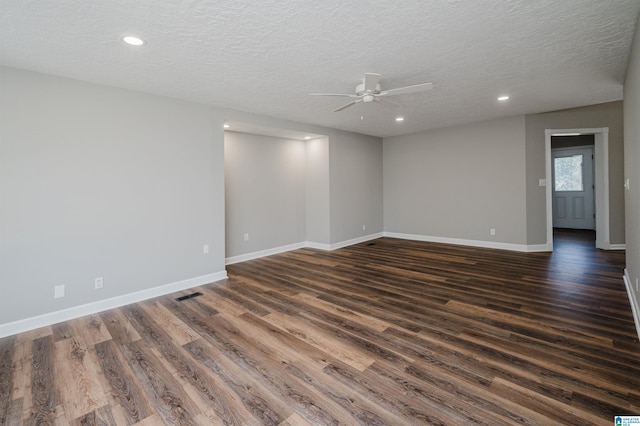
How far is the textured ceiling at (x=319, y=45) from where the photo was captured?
6.76 feet

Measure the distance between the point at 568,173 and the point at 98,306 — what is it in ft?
34.3

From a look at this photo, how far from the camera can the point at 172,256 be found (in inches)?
150

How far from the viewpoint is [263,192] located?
5641 millimetres

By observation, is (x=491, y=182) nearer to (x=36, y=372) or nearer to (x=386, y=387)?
(x=386, y=387)

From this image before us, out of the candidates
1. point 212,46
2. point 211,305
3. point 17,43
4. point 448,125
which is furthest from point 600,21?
point 17,43

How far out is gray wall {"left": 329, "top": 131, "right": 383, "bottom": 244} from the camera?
6.11 meters

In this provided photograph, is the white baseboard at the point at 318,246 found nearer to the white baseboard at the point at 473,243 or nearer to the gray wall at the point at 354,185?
the gray wall at the point at 354,185

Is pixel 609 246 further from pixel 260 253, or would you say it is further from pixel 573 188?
pixel 260 253

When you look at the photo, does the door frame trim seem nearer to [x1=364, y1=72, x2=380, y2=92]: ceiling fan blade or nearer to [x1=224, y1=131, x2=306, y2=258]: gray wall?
[x1=364, y1=72, x2=380, y2=92]: ceiling fan blade

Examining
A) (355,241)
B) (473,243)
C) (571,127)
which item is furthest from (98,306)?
(571,127)

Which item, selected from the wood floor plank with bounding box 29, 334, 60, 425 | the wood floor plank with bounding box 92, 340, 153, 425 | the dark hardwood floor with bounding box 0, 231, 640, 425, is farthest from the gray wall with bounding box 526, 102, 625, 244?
the wood floor plank with bounding box 29, 334, 60, 425

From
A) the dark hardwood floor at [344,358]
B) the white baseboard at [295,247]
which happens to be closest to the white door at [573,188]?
the dark hardwood floor at [344,358]

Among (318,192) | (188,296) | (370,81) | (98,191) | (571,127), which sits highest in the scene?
(571,127)

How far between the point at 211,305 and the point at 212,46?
8.44 feet
